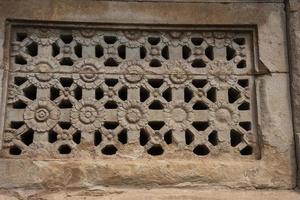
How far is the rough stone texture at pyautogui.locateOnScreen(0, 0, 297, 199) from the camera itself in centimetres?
318

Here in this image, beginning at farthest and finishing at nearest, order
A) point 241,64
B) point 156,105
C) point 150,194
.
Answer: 1. point 241,64
2. point 156,105
3. point 150,194

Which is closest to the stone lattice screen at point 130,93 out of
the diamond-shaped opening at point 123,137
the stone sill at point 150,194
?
the diamond-shaped opening at point 123,137

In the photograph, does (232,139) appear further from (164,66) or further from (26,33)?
(26,33)

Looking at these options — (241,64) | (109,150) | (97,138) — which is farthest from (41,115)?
(241,64)

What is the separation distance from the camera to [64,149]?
335 cm

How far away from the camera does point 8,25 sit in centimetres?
349

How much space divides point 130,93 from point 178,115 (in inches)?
13.5

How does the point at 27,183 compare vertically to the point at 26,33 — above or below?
below

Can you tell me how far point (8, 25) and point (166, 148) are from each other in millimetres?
1313

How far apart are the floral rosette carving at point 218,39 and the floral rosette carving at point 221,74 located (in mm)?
131

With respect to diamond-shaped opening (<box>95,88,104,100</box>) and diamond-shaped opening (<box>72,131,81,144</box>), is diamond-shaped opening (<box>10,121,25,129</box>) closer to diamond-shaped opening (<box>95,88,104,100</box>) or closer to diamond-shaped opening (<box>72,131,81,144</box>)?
diamond-shaped opening (<box>72,131,81,144</box>)

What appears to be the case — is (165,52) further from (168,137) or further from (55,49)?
(55,49)

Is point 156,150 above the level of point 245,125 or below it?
below

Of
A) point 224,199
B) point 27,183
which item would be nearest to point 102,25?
point 27,183
